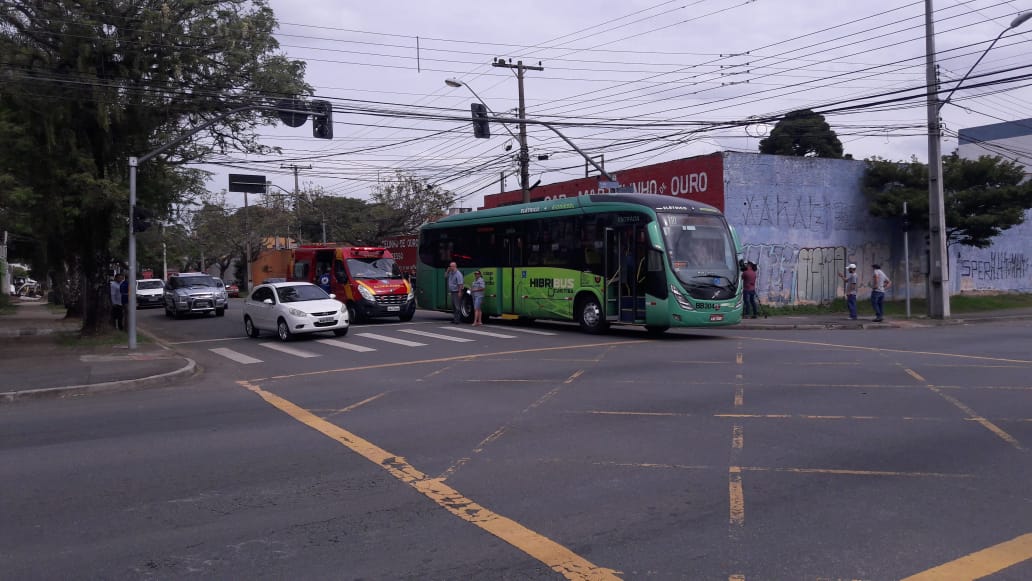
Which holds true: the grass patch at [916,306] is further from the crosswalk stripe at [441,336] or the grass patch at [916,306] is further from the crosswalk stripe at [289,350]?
the crosswalk stripe at [289,350]

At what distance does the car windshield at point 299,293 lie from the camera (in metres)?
20.9

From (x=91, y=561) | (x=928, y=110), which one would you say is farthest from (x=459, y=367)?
(x=928, y=110)

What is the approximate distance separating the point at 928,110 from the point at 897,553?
22.8 m

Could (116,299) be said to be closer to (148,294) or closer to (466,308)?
(466,308)

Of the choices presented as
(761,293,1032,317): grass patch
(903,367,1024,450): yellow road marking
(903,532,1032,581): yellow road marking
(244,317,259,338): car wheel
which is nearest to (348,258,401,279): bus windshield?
(244,317,259,338): car wheel

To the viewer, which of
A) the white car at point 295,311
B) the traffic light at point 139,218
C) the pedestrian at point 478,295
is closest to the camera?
the traffic light at point 139,218

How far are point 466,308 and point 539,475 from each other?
56.9 feet

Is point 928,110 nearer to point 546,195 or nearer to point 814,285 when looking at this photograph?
point 814,285

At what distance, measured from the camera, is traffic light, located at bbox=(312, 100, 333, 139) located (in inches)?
794

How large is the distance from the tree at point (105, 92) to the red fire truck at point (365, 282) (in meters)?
5.50

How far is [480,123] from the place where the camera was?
23875 millimetres

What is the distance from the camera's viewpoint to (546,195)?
37250 mm

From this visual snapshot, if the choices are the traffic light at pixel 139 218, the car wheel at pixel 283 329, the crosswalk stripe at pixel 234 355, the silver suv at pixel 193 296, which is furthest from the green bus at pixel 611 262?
the silver suv at pixel 193 296

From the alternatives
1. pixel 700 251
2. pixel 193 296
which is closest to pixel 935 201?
pixel 700 251
